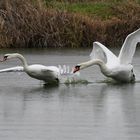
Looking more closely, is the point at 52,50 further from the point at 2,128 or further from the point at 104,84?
the point at 2,128

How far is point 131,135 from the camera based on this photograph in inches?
527

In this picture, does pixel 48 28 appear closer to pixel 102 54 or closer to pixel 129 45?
pixel 102 54

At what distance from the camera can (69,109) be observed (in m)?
16.5

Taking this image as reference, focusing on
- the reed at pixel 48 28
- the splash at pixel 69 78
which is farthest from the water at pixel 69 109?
the reed at pixel 48 28

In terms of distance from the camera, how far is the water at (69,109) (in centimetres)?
1369

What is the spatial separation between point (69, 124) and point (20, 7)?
20.2 meters

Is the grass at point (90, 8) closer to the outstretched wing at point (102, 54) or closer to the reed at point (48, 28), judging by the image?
the reed at point (48, 28)

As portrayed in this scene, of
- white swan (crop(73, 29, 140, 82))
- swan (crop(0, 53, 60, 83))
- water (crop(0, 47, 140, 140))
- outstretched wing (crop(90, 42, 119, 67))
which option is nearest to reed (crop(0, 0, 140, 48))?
water (crop(0, 47, 140, 140))

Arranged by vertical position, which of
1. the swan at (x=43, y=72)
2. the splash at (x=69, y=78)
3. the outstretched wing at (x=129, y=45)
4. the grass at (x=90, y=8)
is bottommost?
the grass at (x=90, y=8)

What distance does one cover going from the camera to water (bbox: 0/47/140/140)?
13.7 m

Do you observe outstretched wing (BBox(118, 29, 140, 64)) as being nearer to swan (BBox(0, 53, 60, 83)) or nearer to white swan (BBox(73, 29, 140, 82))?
white swan (BBox(73, 29, 140, 82))

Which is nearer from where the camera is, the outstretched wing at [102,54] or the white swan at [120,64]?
the white swan at [120,64]

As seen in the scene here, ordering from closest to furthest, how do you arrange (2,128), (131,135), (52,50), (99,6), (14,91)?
(131,135) → (2,128) → (14,91) → (52,50) → (99,6)

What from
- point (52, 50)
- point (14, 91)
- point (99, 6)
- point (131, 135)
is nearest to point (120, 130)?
point (131, 135)
